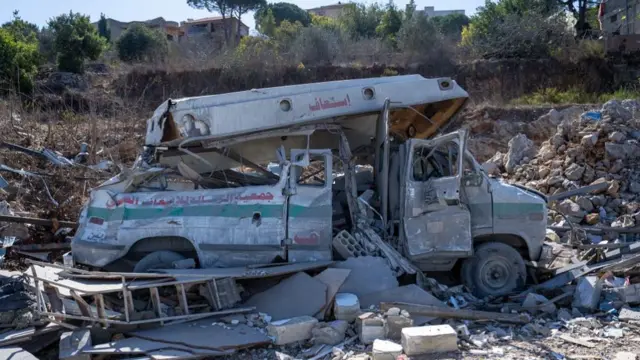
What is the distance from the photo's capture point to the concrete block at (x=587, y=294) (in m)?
7.39

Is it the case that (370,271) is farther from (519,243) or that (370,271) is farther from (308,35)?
(308,35)

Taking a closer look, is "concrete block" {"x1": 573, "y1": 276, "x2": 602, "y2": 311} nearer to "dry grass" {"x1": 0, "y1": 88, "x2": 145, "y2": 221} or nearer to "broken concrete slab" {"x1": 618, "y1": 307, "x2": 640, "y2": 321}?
"broken concrete slab" {"x1": 618, "y1": 307, "x2": 640, "y2": 321}

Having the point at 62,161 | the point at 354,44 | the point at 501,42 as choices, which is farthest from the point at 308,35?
the point at 62,161

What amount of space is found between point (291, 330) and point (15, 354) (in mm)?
2531

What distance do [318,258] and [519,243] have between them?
2.78 m

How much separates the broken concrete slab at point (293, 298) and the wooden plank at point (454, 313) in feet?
2.40

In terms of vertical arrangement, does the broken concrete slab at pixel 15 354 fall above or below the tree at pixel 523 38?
below

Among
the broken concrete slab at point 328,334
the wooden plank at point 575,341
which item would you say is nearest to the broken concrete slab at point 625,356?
the wooden plank at point 575,341

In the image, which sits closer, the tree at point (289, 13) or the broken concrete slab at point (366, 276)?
the broken concrete slab at point (366, 276)

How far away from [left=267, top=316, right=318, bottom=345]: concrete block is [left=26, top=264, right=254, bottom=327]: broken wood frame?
1.72 feet

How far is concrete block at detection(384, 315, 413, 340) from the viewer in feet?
20.7

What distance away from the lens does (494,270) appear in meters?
8.16

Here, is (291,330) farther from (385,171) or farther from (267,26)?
(267,26)

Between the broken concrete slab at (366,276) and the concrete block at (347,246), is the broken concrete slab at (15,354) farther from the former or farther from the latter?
the concrete block at (347,246)
